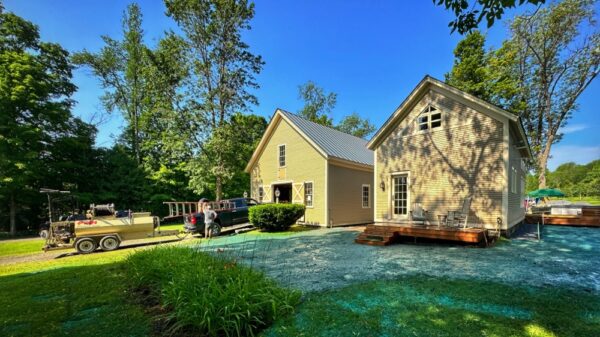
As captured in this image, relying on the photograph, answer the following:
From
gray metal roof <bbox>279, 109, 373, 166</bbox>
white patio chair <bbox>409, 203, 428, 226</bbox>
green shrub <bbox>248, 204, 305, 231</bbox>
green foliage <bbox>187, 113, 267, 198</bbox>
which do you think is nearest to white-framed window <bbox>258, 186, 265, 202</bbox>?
green foliage <bbox>187, 113, 267, 198</bbox>

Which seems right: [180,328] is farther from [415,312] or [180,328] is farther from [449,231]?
[449,231]

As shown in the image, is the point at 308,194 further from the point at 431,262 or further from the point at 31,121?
the point at 31,121

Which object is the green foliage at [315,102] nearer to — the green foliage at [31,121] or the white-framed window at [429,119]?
the green foliage at [31,121]

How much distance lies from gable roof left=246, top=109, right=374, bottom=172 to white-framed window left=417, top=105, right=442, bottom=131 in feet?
13.5

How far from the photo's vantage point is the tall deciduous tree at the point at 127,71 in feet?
73.8

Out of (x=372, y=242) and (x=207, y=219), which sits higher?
(x=207, y=219)

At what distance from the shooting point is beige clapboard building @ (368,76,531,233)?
8445 millimetres

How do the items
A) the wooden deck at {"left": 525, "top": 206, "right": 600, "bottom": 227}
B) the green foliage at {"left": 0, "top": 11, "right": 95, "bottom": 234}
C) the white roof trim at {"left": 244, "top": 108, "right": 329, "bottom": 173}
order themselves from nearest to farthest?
the wooden deck at {"left": 525, "top": 206, "right": 600, "bottom": 227}, the white roof trim at {"left": 244, "top": 108, "right": 329, "bottom": 173}, the green foliage at {"left": 0, "top": 11, "right": 95, "bottom": 234}

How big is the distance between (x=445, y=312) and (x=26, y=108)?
Answer: 23.7 m

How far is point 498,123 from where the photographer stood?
8492 millimetres

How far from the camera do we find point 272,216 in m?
11.4

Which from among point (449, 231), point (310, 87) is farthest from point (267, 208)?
point (310, 87)

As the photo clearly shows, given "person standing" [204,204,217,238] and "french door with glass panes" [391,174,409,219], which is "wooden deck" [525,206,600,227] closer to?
"french door with glass panes" [391,174,409,219]

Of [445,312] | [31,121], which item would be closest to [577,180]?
[445,312]
